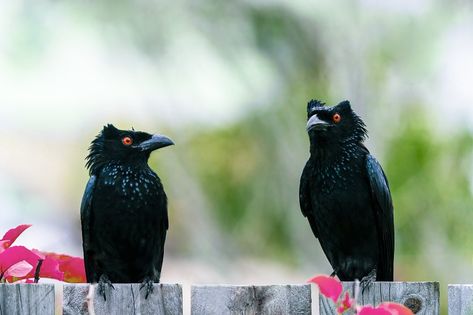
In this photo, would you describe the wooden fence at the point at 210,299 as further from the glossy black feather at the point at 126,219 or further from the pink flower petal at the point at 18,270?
the glossy black feather at the point at 126,219

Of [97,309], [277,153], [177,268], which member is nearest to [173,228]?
[177,268]

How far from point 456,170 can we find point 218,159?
4.54 meters

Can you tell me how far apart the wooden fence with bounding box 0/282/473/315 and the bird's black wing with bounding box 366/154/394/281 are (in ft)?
4.72

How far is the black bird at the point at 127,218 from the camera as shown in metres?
4.45

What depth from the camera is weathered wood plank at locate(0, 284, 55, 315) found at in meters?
2.93

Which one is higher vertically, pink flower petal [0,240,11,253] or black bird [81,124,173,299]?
black bird [81,124,173,299]

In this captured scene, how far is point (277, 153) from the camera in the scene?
52.2 ft

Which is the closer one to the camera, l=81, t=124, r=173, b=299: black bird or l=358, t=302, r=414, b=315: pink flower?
l=358, t=302, r=414, b=315: pink flower

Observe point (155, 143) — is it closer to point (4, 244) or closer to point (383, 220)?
point (383, 220)

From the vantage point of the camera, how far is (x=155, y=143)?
4473 millimetres

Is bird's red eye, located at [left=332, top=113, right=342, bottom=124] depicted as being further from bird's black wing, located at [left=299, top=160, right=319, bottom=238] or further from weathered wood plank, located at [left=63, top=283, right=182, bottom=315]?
weathered wood plank, located at [left=63, top=283, right=182, bottom=315]

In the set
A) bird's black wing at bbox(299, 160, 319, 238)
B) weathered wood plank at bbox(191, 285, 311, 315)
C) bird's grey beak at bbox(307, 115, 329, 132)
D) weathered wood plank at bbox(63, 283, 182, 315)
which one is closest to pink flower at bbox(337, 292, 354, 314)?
weathered wood plank at bbox(191, 285, 311, 315)

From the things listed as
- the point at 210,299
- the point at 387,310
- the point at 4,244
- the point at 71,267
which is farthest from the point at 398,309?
the point at 71,267

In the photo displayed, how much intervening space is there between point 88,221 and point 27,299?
1562 millimetres
